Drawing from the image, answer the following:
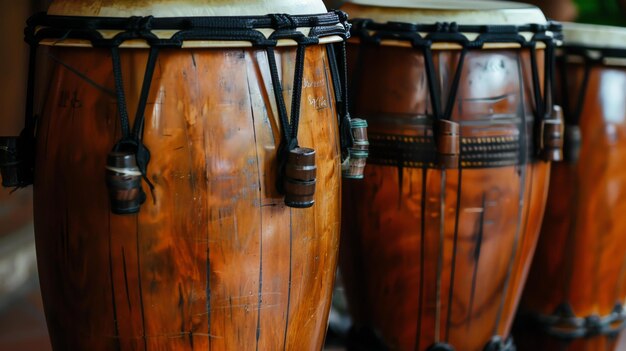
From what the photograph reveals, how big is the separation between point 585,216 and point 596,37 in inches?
17.5

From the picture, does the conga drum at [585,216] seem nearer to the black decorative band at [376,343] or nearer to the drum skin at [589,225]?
the drum skin at [589,225]

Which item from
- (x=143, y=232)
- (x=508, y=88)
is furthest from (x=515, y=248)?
(x=143, y=232)

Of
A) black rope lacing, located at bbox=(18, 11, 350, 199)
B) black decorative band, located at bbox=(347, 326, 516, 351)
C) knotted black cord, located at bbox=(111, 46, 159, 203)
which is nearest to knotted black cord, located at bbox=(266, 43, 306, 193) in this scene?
black rope lacing, located at bbox=(18, 11, 350, 199)

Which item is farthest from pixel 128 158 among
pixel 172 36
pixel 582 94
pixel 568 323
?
pixel 568 323

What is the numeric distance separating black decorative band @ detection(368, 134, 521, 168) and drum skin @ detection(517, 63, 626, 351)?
40 centimetres

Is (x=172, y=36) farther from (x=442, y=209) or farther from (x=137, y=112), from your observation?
(x=442, y=209)

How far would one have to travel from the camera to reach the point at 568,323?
213 centimetres

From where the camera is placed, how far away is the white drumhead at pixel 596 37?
1950 mm

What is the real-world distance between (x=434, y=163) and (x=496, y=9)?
34 cm

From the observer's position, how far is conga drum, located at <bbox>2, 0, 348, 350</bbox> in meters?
1.12

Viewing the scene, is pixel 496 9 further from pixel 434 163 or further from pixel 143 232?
pixel 143 232

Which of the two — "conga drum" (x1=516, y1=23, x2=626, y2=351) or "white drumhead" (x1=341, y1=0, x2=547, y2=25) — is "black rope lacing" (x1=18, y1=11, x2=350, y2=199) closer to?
"white drumhead" (x1=341, y1=0, x2=547, y2=25)

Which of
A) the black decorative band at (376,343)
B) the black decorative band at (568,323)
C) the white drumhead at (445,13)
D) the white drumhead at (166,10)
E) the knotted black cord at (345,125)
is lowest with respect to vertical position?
the black decorative band at (568,323)

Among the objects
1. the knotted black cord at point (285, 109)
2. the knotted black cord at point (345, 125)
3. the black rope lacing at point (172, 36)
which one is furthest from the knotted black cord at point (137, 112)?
the knotted black cord at point (345, 125)
